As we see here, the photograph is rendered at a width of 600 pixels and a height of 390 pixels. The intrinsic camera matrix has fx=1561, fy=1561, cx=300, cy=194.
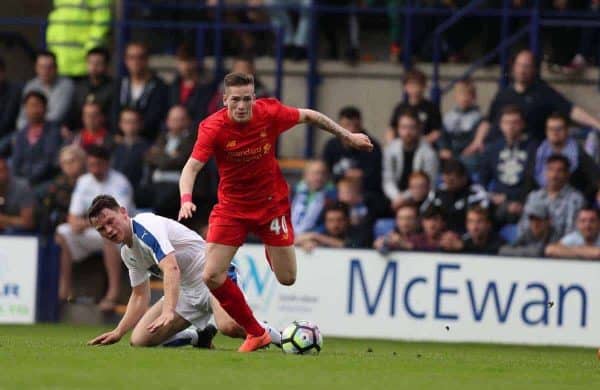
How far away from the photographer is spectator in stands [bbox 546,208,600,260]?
50.0 ft

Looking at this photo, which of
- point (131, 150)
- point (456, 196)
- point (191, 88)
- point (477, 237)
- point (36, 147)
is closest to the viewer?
point (477, 237)

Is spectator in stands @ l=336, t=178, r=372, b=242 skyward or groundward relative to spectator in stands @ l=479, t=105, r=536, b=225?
groundward

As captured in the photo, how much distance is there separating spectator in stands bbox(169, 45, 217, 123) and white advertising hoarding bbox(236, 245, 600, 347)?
2.53 meters

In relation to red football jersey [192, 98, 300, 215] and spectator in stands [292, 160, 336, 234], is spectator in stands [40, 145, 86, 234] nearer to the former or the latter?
spectator in stands [292, 160, 336, 234]

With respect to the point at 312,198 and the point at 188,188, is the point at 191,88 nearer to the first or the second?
the point at 312,198

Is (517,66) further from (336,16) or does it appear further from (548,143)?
(336,16)

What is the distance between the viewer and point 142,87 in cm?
1841

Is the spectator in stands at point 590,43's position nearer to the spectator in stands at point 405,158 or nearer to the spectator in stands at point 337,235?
the spectator in stands at point 405,158

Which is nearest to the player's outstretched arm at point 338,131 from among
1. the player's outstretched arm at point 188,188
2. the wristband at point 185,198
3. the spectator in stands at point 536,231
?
the player's outstretched arm at point 188,188

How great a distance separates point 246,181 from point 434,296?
4647 mm

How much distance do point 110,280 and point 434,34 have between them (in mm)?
5072

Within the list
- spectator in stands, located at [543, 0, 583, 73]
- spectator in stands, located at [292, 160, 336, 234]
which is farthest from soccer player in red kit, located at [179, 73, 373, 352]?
spectator in stands, located at [543, 0, 583, 73]

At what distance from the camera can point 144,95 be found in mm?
18328

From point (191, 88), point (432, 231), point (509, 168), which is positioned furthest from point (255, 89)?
point (509, 168)
